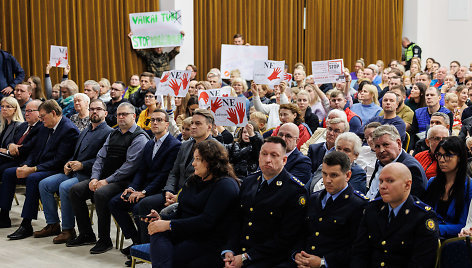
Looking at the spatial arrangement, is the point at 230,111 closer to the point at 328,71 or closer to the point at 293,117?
the point at 293,117

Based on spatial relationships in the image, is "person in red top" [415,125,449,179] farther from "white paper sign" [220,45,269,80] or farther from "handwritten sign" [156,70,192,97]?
"white paper sign" [220,45,269,80]

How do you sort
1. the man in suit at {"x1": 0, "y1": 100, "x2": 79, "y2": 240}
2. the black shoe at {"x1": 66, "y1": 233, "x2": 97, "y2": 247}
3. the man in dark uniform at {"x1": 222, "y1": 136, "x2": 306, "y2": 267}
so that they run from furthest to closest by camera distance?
1. the man in suit at {"x1": 0, "y1": 100, "x2": 79, "y2": 240}
2. the black shoe at {"x1": 66, "y1": 233, "x2": 97, "y2": 247}
3. the man in dark uniform at {"x1": 222, "y1": 136, "x2": 306, "y2": 267}

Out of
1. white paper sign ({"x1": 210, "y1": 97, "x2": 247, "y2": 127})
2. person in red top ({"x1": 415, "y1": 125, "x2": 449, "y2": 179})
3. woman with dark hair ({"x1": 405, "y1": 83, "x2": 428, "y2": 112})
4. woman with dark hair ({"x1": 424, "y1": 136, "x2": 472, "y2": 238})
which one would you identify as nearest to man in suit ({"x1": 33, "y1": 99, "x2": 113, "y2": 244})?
white paper sign ({"x1": 210, "y1": 97, "x2": 247, "y2": 127})

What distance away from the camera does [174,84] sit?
7039 mm

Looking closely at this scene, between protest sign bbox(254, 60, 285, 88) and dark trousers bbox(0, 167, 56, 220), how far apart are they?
3.01 meters

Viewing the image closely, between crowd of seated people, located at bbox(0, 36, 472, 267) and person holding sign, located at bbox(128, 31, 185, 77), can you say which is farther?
person holding sign, located at bbox(128, 31, 185, 77)

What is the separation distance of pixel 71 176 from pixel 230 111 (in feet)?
5.89

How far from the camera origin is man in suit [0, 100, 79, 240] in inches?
241

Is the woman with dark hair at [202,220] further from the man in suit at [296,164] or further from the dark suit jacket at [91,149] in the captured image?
the dark suit jacket at [91,149]

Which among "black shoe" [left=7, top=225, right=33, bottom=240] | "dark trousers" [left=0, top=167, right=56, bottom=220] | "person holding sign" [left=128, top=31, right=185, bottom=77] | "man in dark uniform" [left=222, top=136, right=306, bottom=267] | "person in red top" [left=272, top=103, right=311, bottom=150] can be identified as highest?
"person holding sign" [left=128, top=31, right=185, bottom=77]

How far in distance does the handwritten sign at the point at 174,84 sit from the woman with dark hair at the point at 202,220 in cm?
293

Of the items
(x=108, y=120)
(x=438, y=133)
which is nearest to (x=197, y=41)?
(x=108, y=120)

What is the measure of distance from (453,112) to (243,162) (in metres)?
3.29

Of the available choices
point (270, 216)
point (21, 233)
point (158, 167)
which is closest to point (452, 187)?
point (270, 216)
